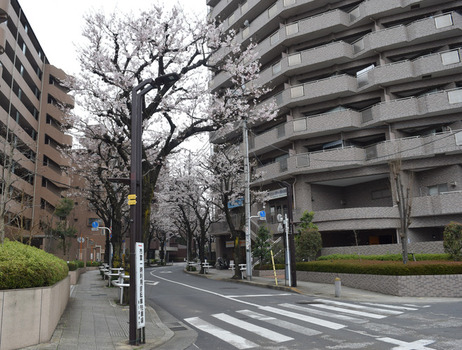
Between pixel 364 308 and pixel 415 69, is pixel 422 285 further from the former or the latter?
pixel 415 69

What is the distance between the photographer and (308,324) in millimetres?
9258

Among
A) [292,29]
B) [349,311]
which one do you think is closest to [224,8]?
[292,29]

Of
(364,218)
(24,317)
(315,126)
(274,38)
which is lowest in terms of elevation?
(24,317)

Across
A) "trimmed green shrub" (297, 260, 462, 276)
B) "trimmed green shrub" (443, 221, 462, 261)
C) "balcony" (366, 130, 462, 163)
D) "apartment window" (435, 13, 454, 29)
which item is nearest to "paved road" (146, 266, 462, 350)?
"trimmed green shrub" (297, 260, 462, 276)

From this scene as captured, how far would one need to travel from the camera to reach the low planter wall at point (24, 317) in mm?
6145

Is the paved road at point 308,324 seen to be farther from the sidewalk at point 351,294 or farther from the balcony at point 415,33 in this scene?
the balcony at point 415,33

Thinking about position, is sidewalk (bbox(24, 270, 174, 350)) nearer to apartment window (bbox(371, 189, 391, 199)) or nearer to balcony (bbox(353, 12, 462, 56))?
apartment window (bbox(371, 189, 391, 199))

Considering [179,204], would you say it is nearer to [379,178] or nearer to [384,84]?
[379,178]

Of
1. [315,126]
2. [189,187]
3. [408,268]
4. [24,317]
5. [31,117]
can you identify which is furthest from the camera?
[31,117]

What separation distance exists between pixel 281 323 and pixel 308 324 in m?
0.66

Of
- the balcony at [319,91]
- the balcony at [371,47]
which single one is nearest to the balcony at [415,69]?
the balcony at [371,47]

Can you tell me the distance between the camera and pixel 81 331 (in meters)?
8.28

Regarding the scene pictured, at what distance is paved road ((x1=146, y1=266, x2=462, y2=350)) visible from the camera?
7.34 metres

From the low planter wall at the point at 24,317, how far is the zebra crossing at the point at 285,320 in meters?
3.47
